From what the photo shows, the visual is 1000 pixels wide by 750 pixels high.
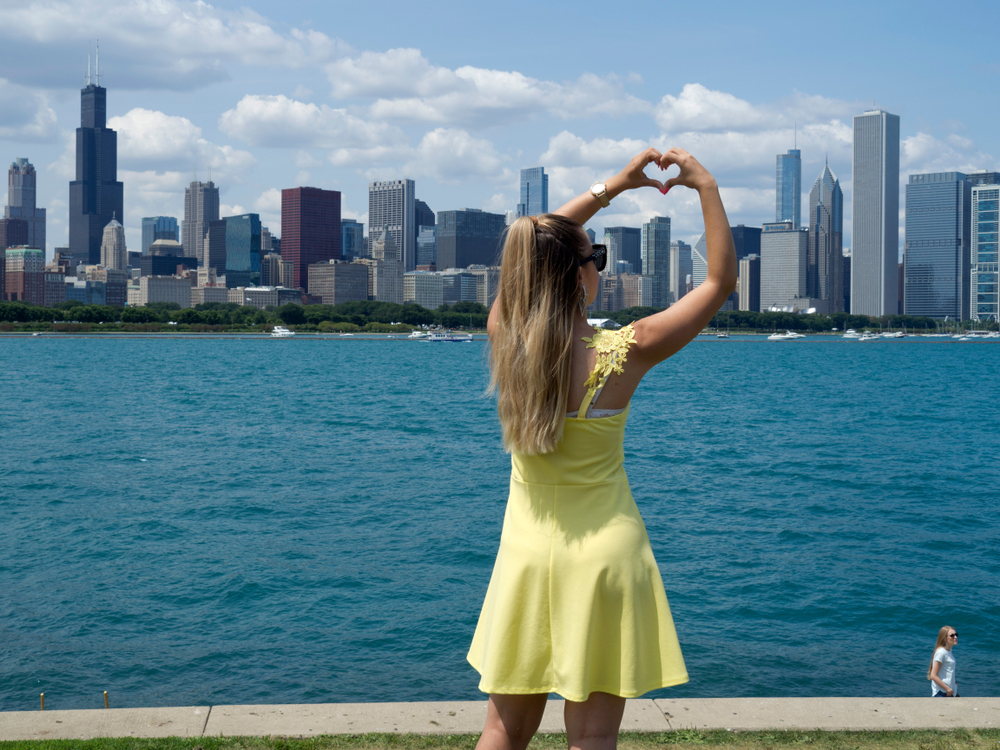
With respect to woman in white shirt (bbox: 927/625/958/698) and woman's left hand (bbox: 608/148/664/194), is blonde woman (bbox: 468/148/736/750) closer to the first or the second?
woman's left hand (bbox: 608/148/664/194)

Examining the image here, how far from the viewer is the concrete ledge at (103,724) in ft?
17.8

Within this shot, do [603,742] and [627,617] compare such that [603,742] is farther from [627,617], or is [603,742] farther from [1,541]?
[1,541]

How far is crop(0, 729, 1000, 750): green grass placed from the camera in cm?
516

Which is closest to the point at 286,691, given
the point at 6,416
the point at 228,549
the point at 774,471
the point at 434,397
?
the point at 228,549

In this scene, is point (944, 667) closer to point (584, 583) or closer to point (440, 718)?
point (440, 718)

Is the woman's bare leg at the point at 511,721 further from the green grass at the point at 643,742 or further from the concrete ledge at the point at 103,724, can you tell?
the concrete ledge at the point at 103,724

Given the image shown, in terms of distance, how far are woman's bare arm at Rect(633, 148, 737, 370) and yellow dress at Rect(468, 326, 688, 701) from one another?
85 millimetres

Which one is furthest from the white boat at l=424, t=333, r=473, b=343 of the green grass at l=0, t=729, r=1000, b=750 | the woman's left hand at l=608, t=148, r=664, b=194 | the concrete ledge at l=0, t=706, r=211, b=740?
the woman's left hand at l=608, t=148, r=664, b=194

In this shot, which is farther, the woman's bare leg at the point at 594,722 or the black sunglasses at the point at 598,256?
the black sunglasses at the point at 598,256

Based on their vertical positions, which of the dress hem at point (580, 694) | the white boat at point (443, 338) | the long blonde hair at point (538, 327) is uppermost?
the white boat at point (443, 338)

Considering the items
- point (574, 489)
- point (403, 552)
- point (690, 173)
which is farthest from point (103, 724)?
point (403, 552)

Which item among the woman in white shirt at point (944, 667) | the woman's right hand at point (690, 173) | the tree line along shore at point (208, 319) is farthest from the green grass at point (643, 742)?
the tree line along shore at point (208, 319)

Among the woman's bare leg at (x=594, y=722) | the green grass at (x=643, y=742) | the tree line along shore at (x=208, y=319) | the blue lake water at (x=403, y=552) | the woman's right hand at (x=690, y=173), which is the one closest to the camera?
the woman's bare leg at (x=594, y=722)

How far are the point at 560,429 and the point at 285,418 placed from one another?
43582 mm
